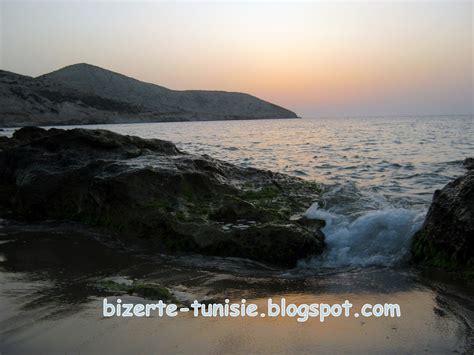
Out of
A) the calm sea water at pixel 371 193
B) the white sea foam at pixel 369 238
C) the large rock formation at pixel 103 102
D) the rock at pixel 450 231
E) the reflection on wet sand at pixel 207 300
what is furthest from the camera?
the large rock formation at pixel 103 102

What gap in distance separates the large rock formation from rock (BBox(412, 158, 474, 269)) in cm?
8190

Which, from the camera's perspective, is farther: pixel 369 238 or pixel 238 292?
pixel 369 238

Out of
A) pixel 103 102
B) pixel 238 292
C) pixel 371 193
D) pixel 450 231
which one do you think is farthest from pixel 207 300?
pixel 103 102

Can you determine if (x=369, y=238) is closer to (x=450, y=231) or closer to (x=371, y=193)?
(x=450, y=231)

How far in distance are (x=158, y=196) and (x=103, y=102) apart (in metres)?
120

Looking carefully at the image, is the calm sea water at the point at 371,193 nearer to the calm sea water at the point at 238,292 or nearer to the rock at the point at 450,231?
the calm sea water at the point at 238,292

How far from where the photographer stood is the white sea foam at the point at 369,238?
17.5 ft

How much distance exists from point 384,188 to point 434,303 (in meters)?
6.81

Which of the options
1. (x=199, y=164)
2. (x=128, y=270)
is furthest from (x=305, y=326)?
(x=199, y=164)

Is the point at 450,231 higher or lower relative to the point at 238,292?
higher

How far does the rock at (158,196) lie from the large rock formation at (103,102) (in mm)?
75874

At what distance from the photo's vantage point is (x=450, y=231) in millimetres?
4961

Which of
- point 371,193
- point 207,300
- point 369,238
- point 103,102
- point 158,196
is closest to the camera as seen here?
point 207,300

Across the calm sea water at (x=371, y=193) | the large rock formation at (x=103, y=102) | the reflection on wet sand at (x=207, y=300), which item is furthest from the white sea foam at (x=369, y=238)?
the large rock formation at (x=103, y=102)
